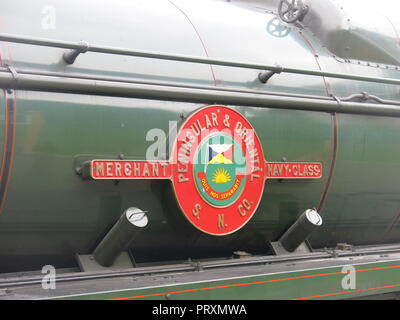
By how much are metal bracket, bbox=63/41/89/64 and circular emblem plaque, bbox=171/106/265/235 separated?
0.74 metres

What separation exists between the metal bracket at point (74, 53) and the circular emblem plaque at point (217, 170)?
742mm

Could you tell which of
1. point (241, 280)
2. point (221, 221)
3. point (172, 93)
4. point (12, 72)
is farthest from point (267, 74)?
point (12, 72)

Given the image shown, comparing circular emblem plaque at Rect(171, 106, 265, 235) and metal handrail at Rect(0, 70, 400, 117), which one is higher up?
metal handrail at Rect(0, 70, 400, 117)

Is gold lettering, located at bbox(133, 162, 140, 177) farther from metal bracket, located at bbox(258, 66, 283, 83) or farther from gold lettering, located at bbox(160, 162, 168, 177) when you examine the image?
metal bracket, located at bbox(258, 66, 283, 83)

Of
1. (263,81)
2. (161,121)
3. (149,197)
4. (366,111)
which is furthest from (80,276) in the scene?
(366,111)

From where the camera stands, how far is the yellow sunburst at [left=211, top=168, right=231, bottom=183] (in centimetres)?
367

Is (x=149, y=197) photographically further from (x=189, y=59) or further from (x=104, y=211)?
(x=189, y=59)

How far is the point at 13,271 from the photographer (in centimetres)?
338

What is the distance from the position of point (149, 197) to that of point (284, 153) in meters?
1.03

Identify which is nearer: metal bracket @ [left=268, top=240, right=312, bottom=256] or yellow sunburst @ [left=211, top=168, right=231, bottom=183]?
yellow sunburst @ [left=211, top=168, right=231, bottom=183]

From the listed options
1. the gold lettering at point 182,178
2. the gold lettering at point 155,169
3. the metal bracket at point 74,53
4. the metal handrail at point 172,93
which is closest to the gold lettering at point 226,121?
the metal handrail at point 172,93

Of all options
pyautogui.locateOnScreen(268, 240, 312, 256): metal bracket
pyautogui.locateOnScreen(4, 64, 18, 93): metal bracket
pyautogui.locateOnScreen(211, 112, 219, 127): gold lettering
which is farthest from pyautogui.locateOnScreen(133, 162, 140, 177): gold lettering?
pyautogui.locateOnScreen(268, 240, 312, 256): metal bracket

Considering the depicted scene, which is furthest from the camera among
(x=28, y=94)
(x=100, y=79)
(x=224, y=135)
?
(x=224, y=135)

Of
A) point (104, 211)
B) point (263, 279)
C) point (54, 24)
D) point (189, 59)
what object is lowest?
point (263, 279)
